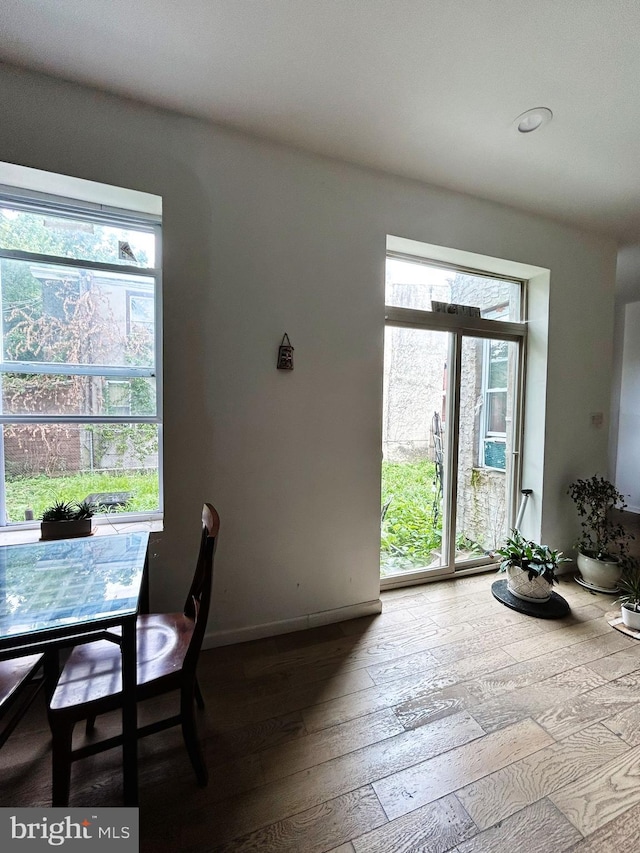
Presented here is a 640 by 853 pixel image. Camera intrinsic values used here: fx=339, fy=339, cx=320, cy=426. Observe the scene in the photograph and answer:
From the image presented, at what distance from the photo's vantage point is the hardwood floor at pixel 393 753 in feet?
3.50

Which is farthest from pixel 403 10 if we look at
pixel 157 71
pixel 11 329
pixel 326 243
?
pixel 11 329

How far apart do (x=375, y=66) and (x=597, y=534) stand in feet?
11.5

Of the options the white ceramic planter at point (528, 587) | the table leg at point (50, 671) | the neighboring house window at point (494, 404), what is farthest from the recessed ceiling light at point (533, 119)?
the table leg at point (50, 671)

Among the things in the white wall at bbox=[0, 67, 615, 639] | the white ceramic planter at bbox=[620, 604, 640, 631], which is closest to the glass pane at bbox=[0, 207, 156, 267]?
the white wall at bbox=[0, 67, 615, 639]

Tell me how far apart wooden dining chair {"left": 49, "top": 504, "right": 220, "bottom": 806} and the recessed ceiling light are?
8.00 feet

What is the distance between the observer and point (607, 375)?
3.04m

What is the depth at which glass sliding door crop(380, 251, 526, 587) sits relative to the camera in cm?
250

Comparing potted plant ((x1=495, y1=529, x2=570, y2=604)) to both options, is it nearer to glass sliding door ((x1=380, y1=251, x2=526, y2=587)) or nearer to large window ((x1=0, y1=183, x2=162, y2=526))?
glass sliding door ((x1=380, y1=251, x2=526, y2=587))

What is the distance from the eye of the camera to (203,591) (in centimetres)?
120

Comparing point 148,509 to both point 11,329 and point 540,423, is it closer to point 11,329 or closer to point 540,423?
point 11,329

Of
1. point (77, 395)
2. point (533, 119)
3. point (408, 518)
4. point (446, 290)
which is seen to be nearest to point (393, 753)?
point (408, 518)

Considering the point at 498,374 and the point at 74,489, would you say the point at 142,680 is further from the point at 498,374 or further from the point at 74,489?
the point at 498,374

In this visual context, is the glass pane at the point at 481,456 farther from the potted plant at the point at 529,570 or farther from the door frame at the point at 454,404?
the potted plant at the point at 529,570

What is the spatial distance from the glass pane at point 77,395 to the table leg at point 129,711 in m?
1.30
